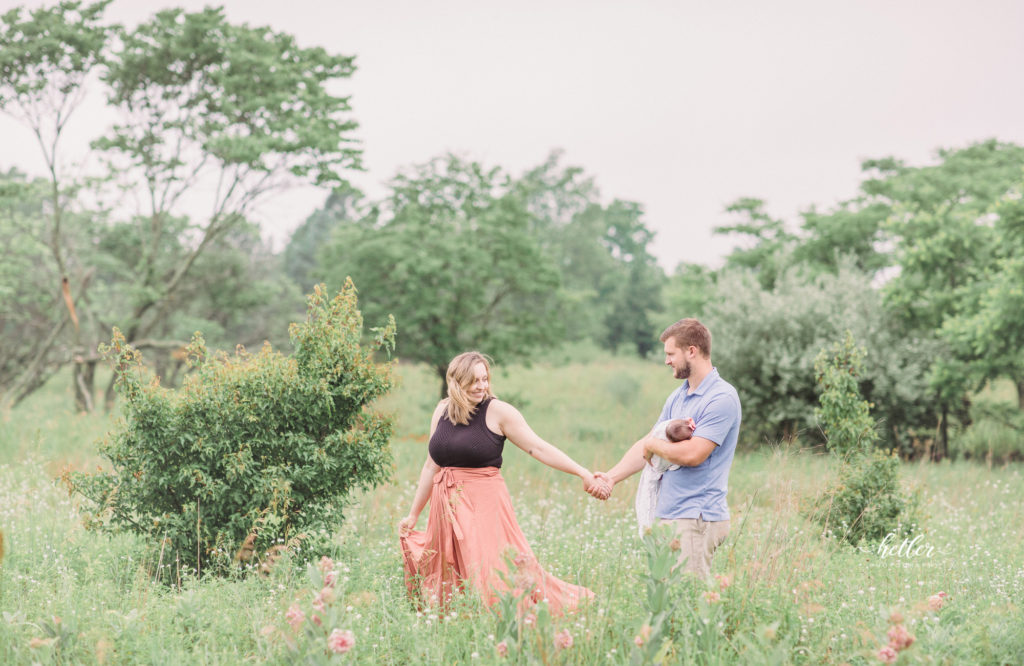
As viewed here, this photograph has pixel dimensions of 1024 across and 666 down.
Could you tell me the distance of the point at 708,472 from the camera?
475cm

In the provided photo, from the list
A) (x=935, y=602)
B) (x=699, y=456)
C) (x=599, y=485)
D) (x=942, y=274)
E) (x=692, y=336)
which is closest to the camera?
(x=935, y=602)

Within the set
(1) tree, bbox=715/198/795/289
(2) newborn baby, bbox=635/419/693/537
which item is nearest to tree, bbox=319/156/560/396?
(1) tree, bbox=715/198/795/289

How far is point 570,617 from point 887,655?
157 centimetres

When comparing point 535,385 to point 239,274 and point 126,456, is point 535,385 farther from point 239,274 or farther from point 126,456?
point 126,456

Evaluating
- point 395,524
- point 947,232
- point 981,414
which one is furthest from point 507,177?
point 395,524

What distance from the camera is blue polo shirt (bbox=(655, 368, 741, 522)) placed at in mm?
4695

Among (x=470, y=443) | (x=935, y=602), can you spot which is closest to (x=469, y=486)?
(x=470, y=443)

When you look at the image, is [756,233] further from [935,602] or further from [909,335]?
[935,602]

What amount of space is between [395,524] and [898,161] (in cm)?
2178

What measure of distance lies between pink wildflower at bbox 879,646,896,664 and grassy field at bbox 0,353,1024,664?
0.15 m

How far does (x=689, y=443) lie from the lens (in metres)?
4.69

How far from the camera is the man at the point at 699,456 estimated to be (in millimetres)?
4691

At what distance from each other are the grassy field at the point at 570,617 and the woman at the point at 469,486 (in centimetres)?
33

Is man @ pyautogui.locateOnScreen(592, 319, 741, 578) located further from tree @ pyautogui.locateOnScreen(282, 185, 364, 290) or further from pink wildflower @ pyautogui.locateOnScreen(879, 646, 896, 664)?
tree @ pyautogui.locateOnScreen(282, 185, 364, 290)
